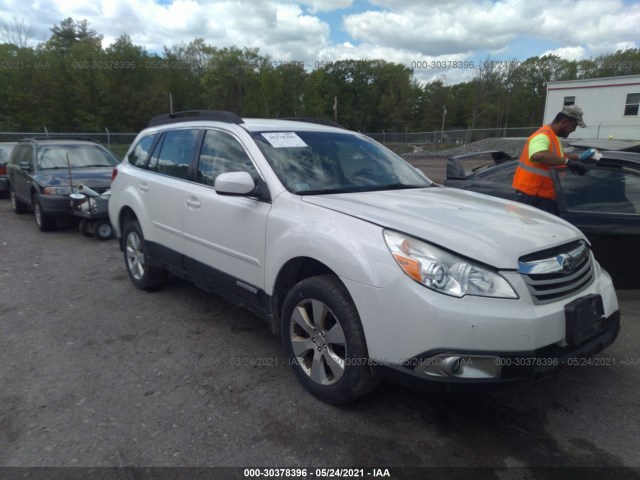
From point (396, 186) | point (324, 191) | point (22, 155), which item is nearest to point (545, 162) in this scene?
point (396, 186)

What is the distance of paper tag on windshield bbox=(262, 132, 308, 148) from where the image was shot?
11.3 feet

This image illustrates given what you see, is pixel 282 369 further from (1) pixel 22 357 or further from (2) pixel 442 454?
(1) pixel 22 357

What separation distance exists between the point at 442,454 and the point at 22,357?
315cm

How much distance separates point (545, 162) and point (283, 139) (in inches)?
100

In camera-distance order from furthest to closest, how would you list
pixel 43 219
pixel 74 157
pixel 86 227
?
1. pixel 74 157
2. pixel 43 219
3. pixel 86 227

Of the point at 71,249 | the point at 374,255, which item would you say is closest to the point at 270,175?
the point at 374,255

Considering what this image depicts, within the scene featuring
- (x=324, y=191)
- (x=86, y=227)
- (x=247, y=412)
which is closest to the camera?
(x=247, y=412)

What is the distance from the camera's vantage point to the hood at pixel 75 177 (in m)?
7.98

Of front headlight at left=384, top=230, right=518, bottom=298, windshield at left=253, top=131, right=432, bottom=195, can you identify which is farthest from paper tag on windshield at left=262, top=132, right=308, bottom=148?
front headlight at left=384, top=230, right=518, bottom=298

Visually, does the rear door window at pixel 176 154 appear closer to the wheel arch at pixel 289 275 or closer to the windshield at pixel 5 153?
the wheel arch at pixel 289 275

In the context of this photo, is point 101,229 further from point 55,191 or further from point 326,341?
point 326,341

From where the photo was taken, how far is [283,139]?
11.5ft

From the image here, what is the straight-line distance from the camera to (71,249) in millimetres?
7043

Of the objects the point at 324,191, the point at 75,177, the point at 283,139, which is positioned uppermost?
the point at 283,139
